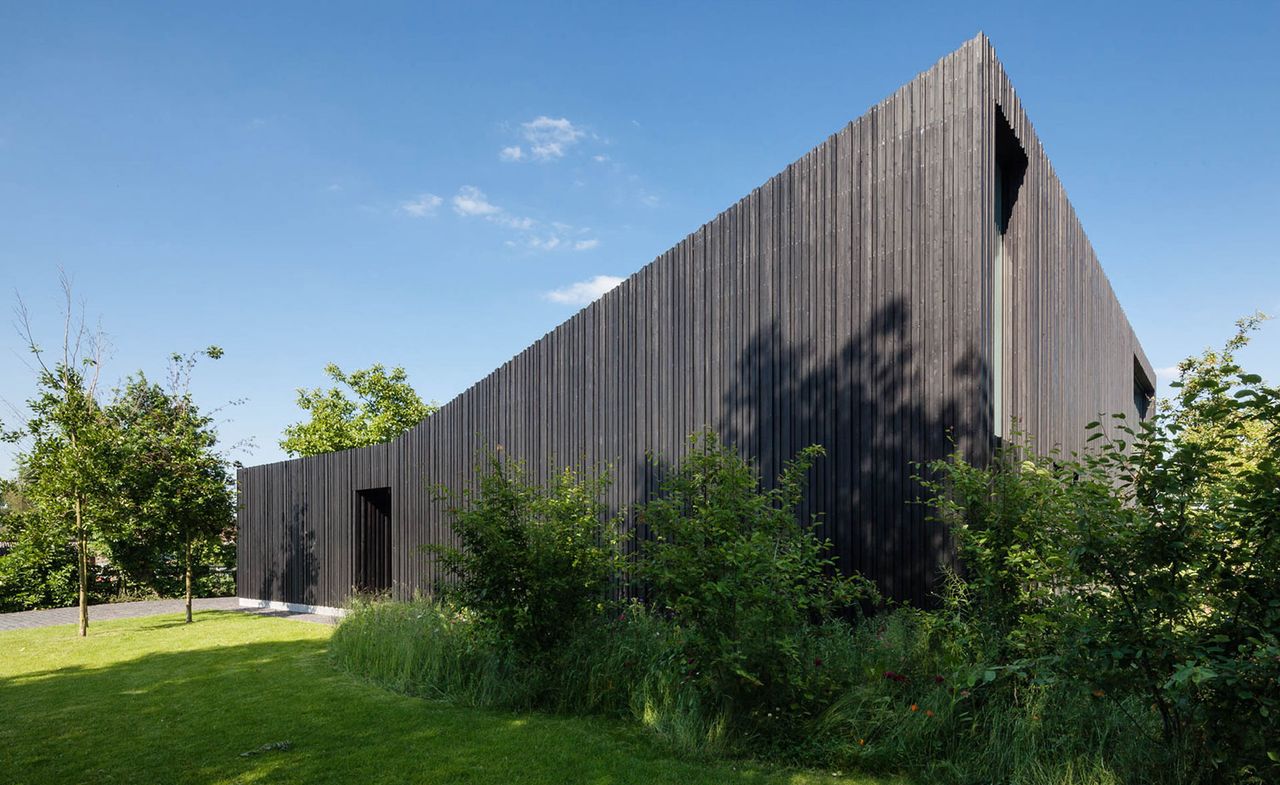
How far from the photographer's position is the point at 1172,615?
316 cm

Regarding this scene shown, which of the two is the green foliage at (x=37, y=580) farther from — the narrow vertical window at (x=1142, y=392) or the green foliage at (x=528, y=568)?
the narrow vertical window at (x=1142, y=392)

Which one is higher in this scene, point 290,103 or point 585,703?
point 290,103

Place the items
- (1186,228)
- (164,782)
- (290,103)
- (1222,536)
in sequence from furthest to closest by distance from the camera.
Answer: (1186,228)
(290,103)
(164,782)
(1222,536)

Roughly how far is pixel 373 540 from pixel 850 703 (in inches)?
454

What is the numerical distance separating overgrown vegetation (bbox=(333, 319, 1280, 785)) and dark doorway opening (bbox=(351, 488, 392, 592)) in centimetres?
656

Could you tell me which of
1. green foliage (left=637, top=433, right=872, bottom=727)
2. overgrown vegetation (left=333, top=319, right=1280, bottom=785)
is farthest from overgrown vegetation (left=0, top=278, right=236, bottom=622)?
green foliage (left=637, top=433, right=872, bottom=727)

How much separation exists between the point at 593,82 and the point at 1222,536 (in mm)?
9046

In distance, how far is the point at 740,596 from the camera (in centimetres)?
463

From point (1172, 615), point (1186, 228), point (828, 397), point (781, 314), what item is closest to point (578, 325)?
point (781, 314)

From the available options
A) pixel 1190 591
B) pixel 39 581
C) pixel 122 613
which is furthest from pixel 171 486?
pixel 1190 591

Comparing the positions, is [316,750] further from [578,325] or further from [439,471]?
[439,471]

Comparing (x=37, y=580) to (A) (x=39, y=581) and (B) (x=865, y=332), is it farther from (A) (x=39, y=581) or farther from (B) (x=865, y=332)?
(B) (x=865, y=332)

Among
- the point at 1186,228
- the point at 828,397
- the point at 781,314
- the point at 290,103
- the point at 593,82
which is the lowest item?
the point at 828,397

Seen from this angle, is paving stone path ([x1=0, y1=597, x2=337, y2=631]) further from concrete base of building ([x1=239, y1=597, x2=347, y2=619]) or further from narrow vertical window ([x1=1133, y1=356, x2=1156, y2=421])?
narrow vertical window ([x1=1133, y1=356, x2=1156, y2=421])
